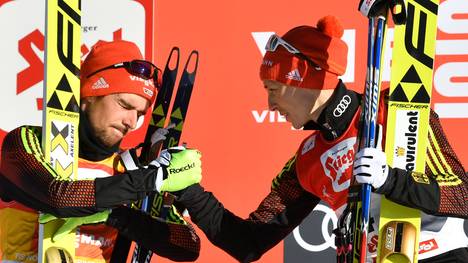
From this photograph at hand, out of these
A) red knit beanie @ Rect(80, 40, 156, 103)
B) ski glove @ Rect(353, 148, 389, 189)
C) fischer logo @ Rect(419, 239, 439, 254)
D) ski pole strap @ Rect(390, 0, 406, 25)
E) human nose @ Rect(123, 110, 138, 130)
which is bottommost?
fischer logo @ Rect(419, 239, 439, 254)

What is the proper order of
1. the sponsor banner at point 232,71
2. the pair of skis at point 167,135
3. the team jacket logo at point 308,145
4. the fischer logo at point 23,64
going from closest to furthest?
the team jacket logo at point 308,145 < the pair of skis at point 167,135 < the sponsor banner at point 232,71 < the fischer logo at point 23,64

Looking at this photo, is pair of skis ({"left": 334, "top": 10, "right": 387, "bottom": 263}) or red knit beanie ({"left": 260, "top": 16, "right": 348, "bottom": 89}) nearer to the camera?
pair of skis ({"left": 334, "top": 10, "right": 387, "bottom": 263})

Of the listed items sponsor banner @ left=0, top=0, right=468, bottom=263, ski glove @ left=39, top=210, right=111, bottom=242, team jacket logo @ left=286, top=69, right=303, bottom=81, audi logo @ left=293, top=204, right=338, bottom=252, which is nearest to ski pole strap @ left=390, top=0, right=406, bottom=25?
team jacket logo @ left=286, top=69, right=303, bottom=81

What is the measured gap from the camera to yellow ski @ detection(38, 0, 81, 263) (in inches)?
149

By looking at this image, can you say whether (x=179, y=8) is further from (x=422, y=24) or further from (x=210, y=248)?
(x=422, y=24)

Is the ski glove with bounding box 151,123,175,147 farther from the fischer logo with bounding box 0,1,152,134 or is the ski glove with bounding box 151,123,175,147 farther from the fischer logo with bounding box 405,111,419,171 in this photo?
the fischer logo with bounding box 0,1,152,134

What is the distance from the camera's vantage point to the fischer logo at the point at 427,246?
3.74 m

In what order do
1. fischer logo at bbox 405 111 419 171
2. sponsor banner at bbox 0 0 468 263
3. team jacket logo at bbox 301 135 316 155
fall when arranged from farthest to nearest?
sponsor banner at bbox 0 0 468 263 < team jacket logo at bbox 301 135 316 155 < fischer logo at bbox 405 111 419 171

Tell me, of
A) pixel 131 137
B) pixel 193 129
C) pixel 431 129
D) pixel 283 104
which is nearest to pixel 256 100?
pixel 193 129

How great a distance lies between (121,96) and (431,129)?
130cm

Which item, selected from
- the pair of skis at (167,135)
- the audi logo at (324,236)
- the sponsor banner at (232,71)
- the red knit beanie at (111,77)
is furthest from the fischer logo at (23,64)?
the audi logo at (324,236)

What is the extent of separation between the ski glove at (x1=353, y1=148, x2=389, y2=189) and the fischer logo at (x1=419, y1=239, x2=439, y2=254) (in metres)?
0.43

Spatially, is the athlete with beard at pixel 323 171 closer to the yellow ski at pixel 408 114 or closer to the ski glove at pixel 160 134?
the yellow ski at pixel 408 114

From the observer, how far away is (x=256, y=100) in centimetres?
544
